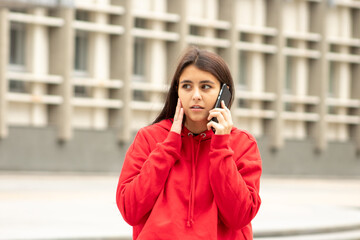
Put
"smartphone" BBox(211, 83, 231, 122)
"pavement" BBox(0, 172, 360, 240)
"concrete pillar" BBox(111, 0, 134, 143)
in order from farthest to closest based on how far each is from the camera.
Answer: "concrete pillar" BBox(111, 0, 134, 143)
"pavement" BBox(0, 172, 360, 240)
"smartphone" BBox(211, 83, 231, 122)

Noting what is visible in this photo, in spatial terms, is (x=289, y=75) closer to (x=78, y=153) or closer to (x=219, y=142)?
(x=78, y=153)

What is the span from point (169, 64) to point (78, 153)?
30.4 feet

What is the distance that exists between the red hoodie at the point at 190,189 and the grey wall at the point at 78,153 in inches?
1141

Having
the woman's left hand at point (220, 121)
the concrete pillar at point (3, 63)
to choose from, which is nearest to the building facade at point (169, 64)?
the concrete pillar at point (3, 63)

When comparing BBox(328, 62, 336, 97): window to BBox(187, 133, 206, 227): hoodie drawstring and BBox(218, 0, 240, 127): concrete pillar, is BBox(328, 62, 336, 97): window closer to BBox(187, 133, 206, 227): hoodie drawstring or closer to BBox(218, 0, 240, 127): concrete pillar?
BBox(218, 0, 240, 127): concrete pillar

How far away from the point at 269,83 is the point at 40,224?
31.0 meters

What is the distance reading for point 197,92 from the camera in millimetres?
3355

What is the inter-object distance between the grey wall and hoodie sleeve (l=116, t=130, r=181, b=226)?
28911mm

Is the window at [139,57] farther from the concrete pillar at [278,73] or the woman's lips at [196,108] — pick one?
the woman's lips at [196,108]

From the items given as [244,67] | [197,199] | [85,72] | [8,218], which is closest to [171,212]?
[197,199]

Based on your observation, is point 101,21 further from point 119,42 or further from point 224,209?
point 224,209

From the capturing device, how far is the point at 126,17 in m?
35.5

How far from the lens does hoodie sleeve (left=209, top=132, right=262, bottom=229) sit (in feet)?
10.6

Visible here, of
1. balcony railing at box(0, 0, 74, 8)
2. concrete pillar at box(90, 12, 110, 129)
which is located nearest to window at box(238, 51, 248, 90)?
concrete pillar at box(90, 12, 110, 129)
